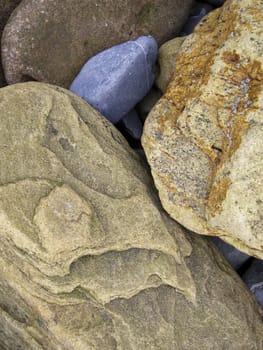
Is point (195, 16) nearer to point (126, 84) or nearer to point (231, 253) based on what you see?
point (126, 84)

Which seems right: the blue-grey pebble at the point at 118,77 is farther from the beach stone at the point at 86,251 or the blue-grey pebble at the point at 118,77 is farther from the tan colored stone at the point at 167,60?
the beach stone at the point at 86,251

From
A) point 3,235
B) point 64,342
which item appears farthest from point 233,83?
point 64,342

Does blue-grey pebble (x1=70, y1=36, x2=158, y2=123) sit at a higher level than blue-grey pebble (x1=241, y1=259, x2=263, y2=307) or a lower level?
higher

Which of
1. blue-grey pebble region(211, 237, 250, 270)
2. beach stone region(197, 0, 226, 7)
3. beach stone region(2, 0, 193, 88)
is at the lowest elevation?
blue-grey pebble region(211, 237, 250, 270)

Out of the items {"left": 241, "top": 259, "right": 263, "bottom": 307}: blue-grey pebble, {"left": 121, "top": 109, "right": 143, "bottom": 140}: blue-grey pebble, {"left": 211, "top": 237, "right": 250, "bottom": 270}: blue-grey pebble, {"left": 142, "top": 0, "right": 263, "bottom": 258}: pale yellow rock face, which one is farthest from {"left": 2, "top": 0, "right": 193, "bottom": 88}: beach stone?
{"left": 241, "top": 259, "right": 263, "bottom": 307}: blue-grey pebble

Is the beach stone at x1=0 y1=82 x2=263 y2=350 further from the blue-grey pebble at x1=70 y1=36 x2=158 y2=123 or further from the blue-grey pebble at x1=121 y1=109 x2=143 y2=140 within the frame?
the blue-grey pebble at x1=121 y1=109 x2=143 y2=140

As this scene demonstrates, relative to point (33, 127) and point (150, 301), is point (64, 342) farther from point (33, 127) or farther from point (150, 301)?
point (33, 127)

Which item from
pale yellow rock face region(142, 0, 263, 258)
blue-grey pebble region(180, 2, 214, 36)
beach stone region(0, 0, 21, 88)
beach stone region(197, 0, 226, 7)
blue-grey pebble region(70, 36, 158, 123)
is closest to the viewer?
pale yellow rock face region(142, 0, 263, 258)

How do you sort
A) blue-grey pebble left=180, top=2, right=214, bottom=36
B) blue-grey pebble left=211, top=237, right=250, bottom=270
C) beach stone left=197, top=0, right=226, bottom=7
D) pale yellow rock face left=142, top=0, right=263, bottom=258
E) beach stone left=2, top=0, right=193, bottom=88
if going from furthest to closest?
beach stone left=197, top=0, right=226, bottom=7 < blue-grey pebble left=180, top=2, right=214, bottom=36 < blue-grey pebble left=211, top=237, right=250, bottom=270 < beach stone left=2, top=0, right=193, bottom=88 < pale yellow rock face left=142, top=0, right=263, bottom=258
